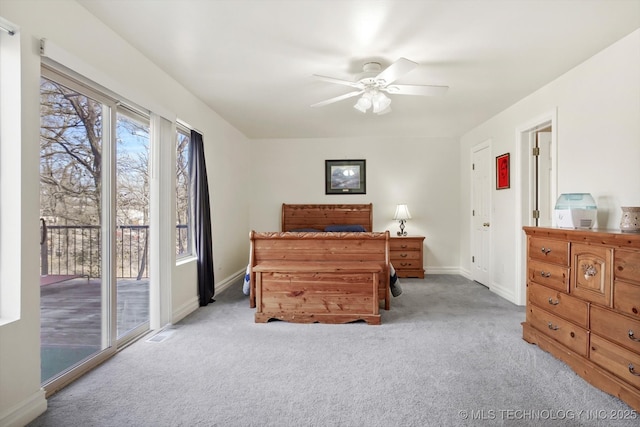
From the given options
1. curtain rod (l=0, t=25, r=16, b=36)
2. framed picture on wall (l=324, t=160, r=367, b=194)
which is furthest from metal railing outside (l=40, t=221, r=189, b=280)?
framed picture on wall (l=324, t=160, r=367, b=194)

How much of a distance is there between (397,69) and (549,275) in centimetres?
194

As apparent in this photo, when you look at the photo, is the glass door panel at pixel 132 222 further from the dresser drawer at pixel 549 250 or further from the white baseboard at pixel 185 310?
the dresser drawer at pixel 549 250

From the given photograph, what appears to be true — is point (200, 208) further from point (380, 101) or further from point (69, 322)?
point (380, 101)

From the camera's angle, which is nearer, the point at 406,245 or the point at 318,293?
the point at 318,293

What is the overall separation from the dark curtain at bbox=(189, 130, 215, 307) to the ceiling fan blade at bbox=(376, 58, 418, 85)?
221 centimetres

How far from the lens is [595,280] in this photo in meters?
2.10

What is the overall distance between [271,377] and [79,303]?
62.1 inches

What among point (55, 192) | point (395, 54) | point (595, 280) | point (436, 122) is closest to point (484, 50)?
point (395, 54)

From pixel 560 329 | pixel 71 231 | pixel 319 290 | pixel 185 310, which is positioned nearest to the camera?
pixel 71 231

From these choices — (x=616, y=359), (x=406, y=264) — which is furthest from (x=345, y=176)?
(x=616, y=359)

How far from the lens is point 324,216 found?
578 centimetres

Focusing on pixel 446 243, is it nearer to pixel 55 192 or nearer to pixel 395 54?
pixel 395 54

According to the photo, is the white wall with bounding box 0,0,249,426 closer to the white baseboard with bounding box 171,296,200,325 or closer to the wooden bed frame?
the white baseboard with bounding box 171,296,200,325

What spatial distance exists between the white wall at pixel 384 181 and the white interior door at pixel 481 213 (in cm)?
55
